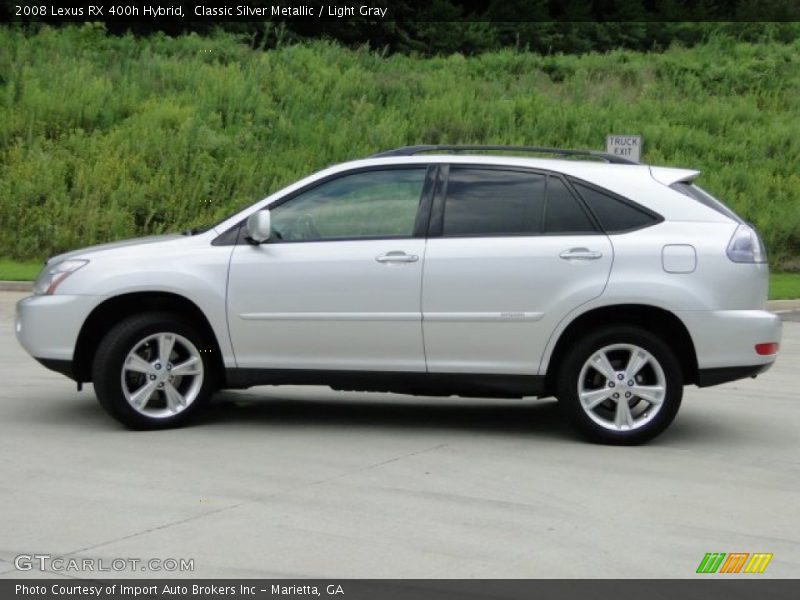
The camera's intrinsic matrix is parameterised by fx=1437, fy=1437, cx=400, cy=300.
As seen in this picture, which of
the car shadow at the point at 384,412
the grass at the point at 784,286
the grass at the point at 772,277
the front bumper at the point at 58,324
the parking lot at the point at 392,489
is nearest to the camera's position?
the parking lot at the point at 392,489

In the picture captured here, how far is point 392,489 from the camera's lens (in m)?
7.44

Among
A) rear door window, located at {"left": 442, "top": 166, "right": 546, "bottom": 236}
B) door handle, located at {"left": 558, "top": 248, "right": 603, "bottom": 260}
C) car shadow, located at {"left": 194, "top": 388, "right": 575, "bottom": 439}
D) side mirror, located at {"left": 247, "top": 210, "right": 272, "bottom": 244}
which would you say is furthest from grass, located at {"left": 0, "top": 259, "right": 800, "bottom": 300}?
side mirror, located at {"left": 247, "top": 210, "right": 272, "bottom": 244}

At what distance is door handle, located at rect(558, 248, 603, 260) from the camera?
28.5 feet

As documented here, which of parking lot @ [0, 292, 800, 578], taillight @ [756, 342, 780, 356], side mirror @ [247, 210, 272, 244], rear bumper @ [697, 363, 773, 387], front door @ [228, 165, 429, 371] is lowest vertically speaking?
Answer: parking lot @ [0, 292, 800, 578]

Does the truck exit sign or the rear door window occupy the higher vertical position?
the truck exit sign

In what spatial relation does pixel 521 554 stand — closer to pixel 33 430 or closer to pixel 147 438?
pixel 147 438

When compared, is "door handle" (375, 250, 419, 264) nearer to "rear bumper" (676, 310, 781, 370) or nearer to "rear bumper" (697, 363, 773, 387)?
"rear bumper" (676, 310, 781, 370)

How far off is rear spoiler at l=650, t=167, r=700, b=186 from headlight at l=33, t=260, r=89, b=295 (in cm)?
363

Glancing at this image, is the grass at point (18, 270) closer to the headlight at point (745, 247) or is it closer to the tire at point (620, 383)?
the tire at point (620, 383)

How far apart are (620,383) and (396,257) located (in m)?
1.55

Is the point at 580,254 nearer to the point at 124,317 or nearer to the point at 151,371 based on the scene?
the point at 151,371

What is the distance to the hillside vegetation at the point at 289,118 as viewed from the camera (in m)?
27.5

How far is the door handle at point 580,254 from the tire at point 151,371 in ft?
7.57

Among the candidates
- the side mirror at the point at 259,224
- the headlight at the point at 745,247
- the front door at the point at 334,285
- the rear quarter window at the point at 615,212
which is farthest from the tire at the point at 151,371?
the headlight at the point at 745,247
